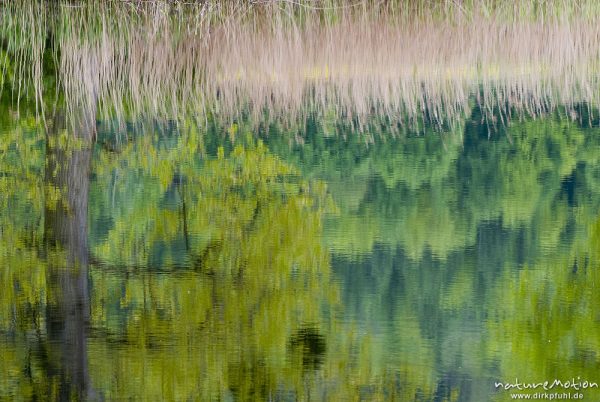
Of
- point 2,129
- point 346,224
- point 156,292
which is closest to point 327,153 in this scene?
point 346,224

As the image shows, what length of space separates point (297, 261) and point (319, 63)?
210 centimetres

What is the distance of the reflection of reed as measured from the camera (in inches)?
255

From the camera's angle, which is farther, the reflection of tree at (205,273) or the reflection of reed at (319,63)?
the reflection of reed at (319,63)

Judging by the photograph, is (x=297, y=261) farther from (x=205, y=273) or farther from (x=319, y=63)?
(x=319, y=63)

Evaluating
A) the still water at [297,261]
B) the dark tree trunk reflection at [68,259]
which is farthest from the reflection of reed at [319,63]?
the dark tree trunk reflection at [68,259]

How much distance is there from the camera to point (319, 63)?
6660 millimetres

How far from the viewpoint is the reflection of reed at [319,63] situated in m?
6.47

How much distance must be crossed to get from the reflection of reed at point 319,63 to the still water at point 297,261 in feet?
0.76

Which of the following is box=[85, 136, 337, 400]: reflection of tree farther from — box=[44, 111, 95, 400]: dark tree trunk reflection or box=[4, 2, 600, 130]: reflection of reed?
box=[4, 2, 600, 130]: reflection of reed

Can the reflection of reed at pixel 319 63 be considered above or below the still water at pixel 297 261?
above

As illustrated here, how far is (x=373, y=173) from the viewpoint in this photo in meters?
6.11

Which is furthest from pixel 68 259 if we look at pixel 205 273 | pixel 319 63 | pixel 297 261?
pixel 319 63

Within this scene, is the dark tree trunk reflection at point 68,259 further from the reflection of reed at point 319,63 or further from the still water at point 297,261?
the reflection of reed at point 319,63

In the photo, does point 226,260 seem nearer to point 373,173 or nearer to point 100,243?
point 100,243
